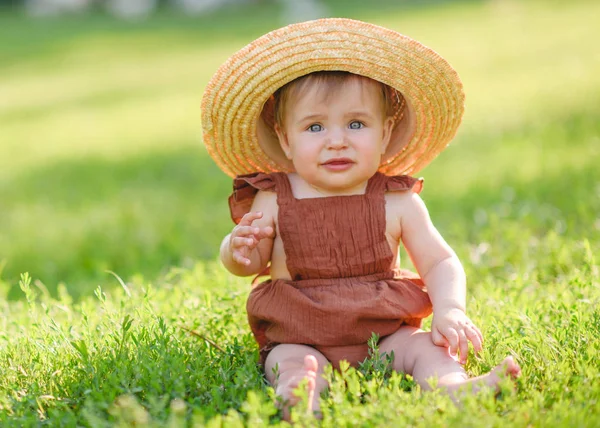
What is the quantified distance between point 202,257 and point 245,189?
1967 mm

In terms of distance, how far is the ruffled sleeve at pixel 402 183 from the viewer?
340 cm

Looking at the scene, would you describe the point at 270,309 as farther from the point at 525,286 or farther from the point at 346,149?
the point at 525,286

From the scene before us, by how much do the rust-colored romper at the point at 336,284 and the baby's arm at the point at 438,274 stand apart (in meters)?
0.08

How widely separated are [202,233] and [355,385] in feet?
10.8

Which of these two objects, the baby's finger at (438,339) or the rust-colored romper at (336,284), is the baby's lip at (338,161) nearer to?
the rust-colored romper at (336,284)

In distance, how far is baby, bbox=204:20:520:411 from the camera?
126 inches

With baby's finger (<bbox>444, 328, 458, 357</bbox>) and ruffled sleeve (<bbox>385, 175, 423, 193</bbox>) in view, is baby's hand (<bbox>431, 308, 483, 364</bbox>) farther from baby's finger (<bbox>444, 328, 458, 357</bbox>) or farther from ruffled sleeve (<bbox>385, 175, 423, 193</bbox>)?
ruffled sleeve (<bbox>385, 175, 423, 193</bbox>)

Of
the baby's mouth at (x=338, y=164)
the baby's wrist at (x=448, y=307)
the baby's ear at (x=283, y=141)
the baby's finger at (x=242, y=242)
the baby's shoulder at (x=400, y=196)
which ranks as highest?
the baby's ear at (x=283, y=141)

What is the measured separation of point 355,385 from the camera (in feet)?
9.07

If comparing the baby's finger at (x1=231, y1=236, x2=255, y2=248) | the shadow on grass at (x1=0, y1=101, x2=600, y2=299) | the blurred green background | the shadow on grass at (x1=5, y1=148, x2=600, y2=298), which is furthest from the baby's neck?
the shadow on grass at (x1=5, y1=148, x2=600, y2=298)

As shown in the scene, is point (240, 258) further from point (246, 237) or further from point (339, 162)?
point (339, 162)

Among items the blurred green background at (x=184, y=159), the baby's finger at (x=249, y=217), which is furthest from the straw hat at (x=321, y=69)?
the blurred green background at (x=184, y=159)

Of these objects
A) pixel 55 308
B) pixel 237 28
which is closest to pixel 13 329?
pixel 55 308

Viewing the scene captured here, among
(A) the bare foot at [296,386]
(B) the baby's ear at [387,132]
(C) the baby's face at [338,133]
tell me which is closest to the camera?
(A) the bare foot at [296,386]
